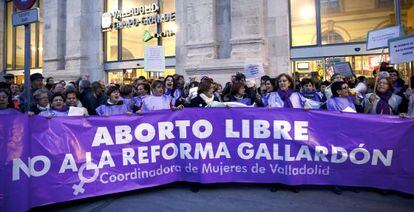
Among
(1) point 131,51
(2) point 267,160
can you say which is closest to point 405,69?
(2) point 267,160

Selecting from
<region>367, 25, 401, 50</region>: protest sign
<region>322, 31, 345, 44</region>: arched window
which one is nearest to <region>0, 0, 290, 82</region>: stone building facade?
<region>322, 31, 345, 44</region>: arched window

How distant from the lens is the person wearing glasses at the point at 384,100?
220 inches

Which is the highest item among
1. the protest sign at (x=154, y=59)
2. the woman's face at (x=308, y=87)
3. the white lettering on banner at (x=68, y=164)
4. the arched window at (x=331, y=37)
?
the arched window at (x=331, y=37)

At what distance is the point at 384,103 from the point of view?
562cm

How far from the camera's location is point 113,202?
15.4 ft

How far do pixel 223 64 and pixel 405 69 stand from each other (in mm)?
6107

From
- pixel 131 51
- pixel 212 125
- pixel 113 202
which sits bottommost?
pixel 113 202

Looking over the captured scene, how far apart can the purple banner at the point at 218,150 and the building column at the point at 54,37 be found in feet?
41.1

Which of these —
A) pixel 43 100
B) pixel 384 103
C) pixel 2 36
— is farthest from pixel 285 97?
pixel 2 36

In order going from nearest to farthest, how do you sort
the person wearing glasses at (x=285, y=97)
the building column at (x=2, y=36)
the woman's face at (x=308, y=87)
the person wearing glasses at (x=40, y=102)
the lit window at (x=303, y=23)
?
the person wearing glasses at (x=40, y=102), the person wearing glasses at (x=285, y=97), the woman's face at (x=308, y=87), the lit window at (x=303, y=23), the building column at (x=2, y=36)

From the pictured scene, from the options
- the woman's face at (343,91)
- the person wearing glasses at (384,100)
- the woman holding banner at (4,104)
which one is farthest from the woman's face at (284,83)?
the woman holding banner at (4,104)

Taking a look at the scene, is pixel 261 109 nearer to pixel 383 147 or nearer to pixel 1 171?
pixel 383 147

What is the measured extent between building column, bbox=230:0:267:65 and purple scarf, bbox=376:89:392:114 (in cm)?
579

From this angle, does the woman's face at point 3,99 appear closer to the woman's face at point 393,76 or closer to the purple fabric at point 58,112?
the purple fabric at point 58,112
